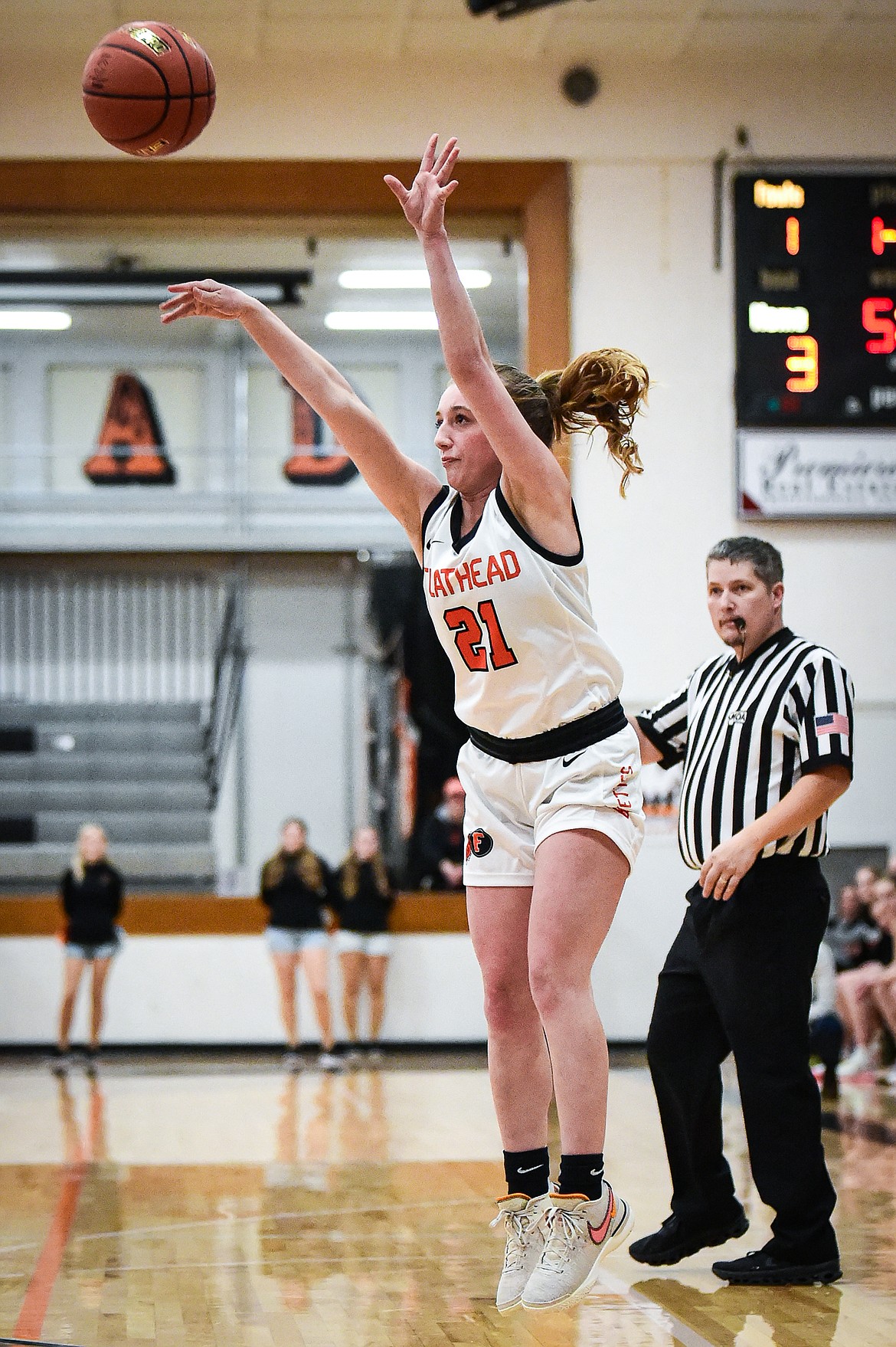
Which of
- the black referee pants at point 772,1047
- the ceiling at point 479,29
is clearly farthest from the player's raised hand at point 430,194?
the ceiling at point 479,29

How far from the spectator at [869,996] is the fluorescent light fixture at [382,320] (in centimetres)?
907

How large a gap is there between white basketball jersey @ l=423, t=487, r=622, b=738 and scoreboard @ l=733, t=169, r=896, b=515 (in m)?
6.82

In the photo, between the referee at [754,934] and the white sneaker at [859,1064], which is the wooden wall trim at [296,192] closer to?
the white sneaker at [859,1064]

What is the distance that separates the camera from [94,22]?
9.22 m

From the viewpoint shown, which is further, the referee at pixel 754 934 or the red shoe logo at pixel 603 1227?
the referee at pixel 754 934

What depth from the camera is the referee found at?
403 centimetres

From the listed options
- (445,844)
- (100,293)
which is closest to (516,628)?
(445,844)

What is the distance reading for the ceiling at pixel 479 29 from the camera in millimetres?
9047

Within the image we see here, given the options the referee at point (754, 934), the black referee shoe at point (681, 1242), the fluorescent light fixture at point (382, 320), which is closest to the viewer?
the referee at point (754, 934)

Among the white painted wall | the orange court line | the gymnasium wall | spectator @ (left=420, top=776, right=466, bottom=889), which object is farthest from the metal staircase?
the orange court line

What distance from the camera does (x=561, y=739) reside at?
3121 millimetres

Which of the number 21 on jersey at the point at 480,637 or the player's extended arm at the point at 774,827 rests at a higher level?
the number 21 on jersey at the point at 480,637

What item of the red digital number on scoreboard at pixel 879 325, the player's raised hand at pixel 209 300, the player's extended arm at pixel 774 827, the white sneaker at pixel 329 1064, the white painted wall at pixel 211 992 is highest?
the red digital number on scoreboard at pixel 879 325

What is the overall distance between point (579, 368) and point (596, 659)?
657 mm
